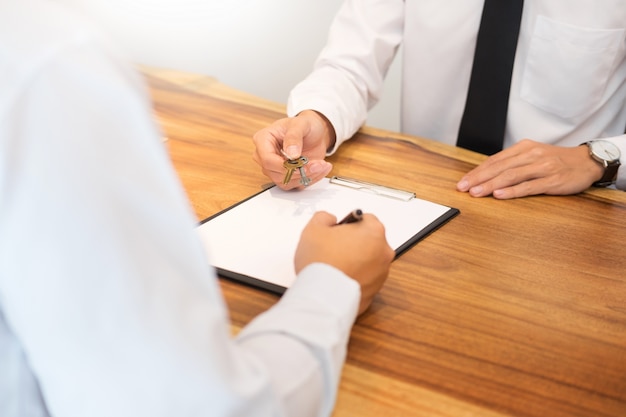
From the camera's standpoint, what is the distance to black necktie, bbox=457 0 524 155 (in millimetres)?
1579

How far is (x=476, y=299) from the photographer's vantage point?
0.95 metres

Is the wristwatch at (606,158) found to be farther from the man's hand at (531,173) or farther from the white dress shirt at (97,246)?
the white dress shirt at (97,246)

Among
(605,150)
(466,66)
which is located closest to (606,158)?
(605,150)

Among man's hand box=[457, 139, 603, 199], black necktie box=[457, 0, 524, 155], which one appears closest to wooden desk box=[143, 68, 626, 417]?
man's hand box=[457, 139, 603, 199]

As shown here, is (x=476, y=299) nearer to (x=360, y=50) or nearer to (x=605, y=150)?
(x=605, y=150)

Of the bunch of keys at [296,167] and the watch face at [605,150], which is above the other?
the bunch of keys at [296,167]

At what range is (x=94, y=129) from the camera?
521 millimetres

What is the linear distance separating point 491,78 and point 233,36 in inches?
46.2

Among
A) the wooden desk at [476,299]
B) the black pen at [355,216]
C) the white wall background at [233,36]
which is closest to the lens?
the wooden desk at [476,299]

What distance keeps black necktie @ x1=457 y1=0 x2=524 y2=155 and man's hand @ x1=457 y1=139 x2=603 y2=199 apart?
24 centimetres

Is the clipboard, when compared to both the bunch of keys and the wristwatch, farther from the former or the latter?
the wristwatch

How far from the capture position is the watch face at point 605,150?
4.65ft

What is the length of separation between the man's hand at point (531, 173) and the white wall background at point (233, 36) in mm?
1214

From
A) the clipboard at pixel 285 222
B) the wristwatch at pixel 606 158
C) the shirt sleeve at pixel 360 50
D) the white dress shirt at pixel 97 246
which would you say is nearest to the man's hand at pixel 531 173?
the wristwatch at pixel 606 158
